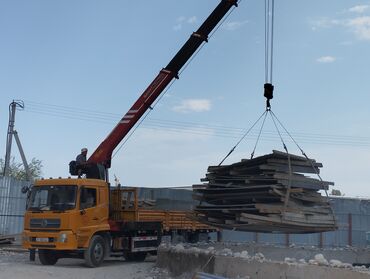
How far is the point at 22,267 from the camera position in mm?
13742


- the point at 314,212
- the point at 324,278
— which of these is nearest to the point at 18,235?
the point at 314,212

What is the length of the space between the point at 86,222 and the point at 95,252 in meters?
0.88

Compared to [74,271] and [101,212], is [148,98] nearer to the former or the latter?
[101,212]

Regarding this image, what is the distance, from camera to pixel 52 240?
14055mm

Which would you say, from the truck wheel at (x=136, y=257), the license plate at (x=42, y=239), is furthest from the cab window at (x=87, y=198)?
the truck wheel at (x=136, y=257)

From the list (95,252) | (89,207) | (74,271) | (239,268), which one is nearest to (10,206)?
(89,207)

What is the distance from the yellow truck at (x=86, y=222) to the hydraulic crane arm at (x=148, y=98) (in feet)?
3.88

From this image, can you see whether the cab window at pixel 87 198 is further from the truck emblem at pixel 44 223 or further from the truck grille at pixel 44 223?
the truck emblem at pixel 44 223

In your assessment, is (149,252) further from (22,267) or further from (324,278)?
(324,278)

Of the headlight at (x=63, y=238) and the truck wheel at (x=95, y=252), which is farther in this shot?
the truck wheel at (x=95, y=252)

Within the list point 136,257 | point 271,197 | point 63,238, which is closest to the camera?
point 271,197

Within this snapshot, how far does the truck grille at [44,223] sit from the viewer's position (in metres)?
14.1

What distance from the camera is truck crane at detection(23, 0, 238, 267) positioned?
1419 centimetres

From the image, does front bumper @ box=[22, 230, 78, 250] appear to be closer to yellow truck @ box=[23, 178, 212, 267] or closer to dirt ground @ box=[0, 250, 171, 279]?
yellow truck @ box=[23, 178, 212, 267]
